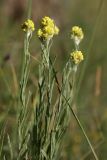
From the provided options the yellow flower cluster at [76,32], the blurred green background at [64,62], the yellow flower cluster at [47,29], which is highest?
the blurred green background at [64,62]

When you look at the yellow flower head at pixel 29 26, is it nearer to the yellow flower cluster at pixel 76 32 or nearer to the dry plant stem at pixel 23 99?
the dry plant stem at pixel 23 99

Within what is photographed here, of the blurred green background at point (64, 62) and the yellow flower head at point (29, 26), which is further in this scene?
the blurred green background at point (64, 62)

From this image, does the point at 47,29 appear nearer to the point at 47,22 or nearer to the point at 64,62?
the point at 47,22

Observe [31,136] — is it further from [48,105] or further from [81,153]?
[81,153]

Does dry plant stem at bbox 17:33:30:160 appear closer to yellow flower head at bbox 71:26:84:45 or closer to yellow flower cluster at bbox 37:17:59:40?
yellow flower cluster at bbox 37:17:59:40

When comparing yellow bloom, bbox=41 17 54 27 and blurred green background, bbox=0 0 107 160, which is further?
blurred green background, bbox=0 0 107 160

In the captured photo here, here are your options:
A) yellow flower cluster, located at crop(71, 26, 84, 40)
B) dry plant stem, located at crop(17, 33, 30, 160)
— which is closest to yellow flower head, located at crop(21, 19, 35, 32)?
dry plant stem, located at crop(17, 33, 30, 160)

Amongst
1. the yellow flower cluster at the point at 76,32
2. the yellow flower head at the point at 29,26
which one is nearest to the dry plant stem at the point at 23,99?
the yellow flower head at the point at 29,26

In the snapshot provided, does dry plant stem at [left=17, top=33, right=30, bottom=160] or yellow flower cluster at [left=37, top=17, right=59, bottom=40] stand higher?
yellow flower cluster at [left=37, top=17, right=59, bottom=40]

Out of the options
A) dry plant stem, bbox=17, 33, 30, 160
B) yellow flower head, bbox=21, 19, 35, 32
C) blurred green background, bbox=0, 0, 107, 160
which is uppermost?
blurred green background, bbox=0, 0, 107, 160
